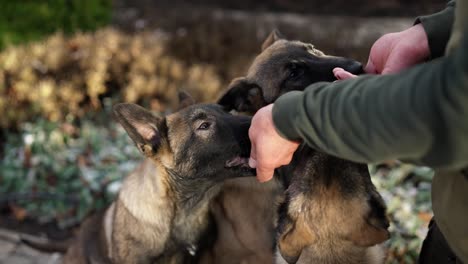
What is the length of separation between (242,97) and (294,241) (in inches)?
62.9

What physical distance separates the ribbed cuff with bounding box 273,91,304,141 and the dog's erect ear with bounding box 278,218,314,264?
1.90 feet

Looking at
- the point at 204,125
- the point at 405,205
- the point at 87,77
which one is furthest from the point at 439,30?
the point at 87,77

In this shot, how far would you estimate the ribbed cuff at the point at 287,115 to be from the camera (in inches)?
82.1

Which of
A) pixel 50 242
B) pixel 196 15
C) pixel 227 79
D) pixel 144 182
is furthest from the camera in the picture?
pixel 196 15

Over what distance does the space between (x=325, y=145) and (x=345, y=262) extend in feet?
3.04

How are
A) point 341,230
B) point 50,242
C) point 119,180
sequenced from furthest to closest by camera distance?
point 119,180, point 50,242, point 341,230

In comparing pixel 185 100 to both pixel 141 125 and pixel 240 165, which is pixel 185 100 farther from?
pixel 240 165

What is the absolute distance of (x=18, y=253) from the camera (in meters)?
5.39

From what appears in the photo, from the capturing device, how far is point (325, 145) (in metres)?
2.00

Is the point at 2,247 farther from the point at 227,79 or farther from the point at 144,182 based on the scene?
the point at 227,79

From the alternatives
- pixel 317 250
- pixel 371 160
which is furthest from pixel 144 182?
pixel 371 160

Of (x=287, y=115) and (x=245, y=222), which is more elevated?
(x=287, y=115)

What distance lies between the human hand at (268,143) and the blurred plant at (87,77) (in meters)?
4.53

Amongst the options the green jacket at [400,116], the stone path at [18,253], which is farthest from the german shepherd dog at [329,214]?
the stone path at [18,253]
